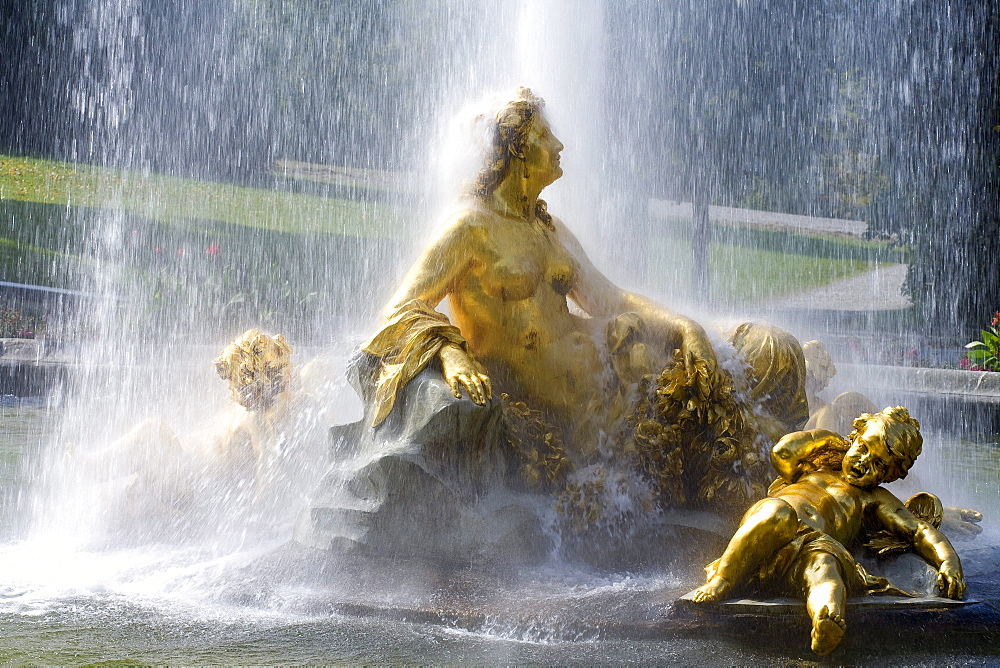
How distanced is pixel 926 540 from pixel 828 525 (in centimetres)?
37

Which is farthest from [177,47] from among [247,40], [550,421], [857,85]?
[550,421]

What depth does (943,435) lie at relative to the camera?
8656 mm

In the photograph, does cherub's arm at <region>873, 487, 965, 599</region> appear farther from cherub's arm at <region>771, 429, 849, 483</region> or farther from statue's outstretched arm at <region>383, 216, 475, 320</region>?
statue's outstretched arm at <region>383, 216, 475, 320</region>

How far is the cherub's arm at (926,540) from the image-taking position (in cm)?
358

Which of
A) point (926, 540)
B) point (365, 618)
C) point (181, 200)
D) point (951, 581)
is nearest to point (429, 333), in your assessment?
point (365, 618)

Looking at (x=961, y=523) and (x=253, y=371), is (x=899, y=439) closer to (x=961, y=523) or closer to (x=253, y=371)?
(x=961, y=523)

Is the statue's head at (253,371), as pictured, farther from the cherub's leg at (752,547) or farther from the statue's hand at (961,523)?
the statue's hand at (961,523)

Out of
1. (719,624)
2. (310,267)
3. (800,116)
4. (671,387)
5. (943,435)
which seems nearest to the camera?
(719,624)

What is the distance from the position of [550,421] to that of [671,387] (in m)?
0.55

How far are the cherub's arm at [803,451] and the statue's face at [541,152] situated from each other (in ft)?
5.32

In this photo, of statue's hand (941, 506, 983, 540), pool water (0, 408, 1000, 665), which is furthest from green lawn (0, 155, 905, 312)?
pool water (0, 408, 1000, 665)

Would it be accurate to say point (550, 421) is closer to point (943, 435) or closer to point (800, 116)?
point (943, 435)

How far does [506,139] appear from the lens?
467 cm

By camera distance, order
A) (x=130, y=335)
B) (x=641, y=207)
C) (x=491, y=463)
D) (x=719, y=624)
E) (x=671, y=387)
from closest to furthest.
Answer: (x=719, y=624) < (x=491, y=463) < (x=671, y=387) < (x=641, y=207) < (x=130, y=335)
